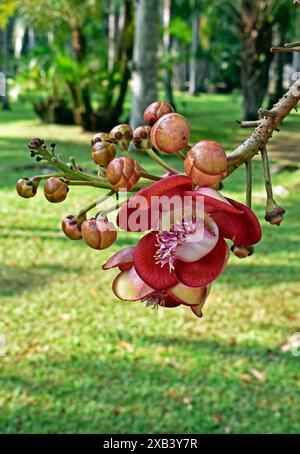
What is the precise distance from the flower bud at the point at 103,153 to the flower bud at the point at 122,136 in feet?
0.05

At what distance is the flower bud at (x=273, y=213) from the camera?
0.67 m

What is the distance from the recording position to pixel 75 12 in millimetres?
14633

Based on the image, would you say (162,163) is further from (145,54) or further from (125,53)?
(125,53)

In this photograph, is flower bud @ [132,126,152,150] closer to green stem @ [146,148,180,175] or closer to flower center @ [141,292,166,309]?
green stem @ [146,148,180,175]

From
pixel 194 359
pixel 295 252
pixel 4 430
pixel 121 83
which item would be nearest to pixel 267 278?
pixel 295 252

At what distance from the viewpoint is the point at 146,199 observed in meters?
0.60

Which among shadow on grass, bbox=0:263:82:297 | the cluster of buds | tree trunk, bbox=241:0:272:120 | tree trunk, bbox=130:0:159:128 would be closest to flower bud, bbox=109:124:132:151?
the cluster of buds

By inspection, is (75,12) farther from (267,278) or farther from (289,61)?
(289,61)

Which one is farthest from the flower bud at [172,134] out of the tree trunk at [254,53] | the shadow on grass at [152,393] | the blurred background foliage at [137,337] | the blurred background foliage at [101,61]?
the tree trunk at [254,53]

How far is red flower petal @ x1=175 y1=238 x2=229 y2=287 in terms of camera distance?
0.64 meters

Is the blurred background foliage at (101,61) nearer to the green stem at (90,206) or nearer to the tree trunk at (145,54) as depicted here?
the tree trunk at (145,54)

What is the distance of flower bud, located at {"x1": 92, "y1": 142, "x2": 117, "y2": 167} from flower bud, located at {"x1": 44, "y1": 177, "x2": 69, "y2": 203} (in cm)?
4

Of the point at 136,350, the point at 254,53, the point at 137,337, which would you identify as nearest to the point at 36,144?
the point at 136,350

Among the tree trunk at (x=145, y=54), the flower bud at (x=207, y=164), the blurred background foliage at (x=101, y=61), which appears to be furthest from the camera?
the blurred background foliage at (x=101, y=61)
